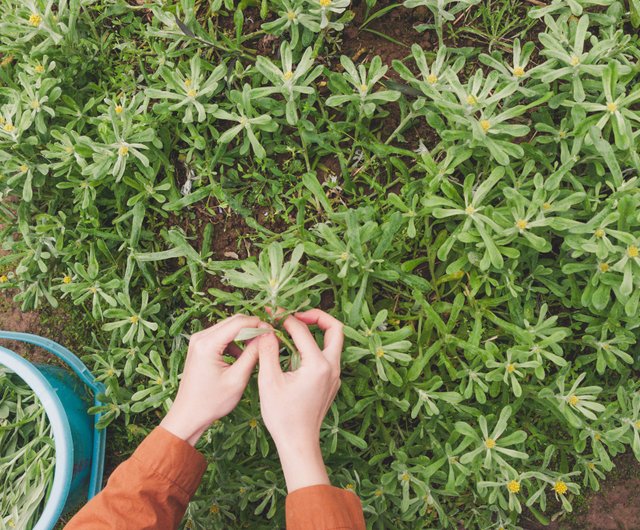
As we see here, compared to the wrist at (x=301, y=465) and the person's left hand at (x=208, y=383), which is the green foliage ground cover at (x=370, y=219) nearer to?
the person's left hand at (x=208, y=383)

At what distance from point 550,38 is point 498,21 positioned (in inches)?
15.5

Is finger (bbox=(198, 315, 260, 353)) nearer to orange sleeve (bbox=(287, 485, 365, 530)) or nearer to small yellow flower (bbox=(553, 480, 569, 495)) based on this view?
orange sleeve (bbox=(287, 485, 365, 530))

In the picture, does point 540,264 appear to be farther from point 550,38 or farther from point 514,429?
point 550,38

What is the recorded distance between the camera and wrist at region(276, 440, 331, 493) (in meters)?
1.58

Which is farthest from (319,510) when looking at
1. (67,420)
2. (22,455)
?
(22,455)

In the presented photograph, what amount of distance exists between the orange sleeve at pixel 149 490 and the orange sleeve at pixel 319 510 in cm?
41

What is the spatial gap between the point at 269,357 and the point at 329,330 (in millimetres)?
259

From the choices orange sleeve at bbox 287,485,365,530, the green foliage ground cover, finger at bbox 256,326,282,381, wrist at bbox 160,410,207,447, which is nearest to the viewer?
orange sleeve at bbox 287,485,365,530

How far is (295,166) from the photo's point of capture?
7.64 ft

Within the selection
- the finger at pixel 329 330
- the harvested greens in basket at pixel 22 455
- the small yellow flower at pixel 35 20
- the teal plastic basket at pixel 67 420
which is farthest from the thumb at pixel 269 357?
the small yellow flower at pixel 35 20

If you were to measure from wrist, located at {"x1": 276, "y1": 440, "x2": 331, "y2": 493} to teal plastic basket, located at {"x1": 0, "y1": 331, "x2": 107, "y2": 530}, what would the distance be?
1.07 meters

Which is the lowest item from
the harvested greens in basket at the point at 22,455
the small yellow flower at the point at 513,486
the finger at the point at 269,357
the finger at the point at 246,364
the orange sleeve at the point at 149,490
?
the harvested greens in basket at the point at 22,455

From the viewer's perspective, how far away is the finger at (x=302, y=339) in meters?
1.67

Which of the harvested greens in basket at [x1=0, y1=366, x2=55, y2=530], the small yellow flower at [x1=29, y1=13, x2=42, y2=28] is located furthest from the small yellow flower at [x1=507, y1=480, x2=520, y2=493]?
the small yellow flower at [x1=29, y1=13, x2=42, y2=28]
